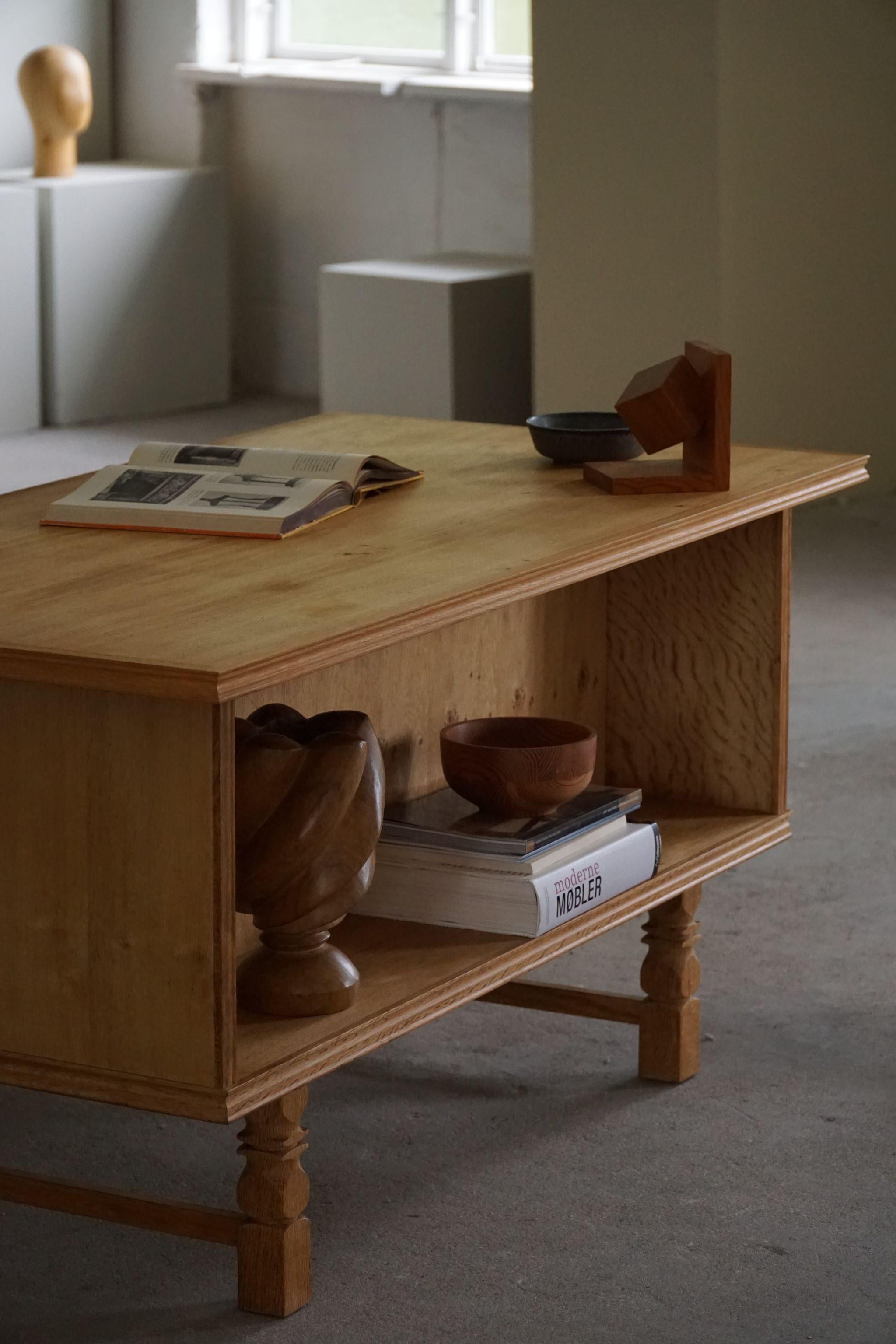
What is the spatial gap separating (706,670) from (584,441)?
1.00ft

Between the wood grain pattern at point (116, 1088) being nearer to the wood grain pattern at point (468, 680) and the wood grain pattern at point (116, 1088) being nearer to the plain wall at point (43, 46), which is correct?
the wood grain pattern at point (468, 680)

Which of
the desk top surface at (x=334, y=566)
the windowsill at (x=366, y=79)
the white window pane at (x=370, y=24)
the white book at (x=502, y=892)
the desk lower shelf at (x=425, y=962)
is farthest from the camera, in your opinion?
the white window pane at (x=370, y=24)

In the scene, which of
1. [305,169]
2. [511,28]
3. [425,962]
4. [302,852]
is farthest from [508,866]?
[305,169]

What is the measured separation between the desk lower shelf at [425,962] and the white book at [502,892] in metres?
0.01

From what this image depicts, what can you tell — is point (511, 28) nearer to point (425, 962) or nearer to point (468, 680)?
point (468, 680)

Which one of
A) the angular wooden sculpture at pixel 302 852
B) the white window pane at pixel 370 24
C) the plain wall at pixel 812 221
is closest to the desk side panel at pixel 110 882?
the angular wooden sculpture at pixel 302 852

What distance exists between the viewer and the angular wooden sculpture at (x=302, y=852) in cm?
175

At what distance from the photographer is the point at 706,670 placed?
2.39m

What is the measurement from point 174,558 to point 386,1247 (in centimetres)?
70

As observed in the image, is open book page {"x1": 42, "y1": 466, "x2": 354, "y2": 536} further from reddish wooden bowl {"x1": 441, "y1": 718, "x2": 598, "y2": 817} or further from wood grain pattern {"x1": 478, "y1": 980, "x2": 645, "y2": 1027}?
wood grain pattern {"x1": 478, "y1": 980, "x2": 645, "y2": 1027}

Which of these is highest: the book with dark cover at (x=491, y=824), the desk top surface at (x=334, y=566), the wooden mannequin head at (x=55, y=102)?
the wooden mannequin head at (x=55, y=102)

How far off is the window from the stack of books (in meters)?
5.47

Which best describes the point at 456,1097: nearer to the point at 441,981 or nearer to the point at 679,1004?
the point at 679,1004

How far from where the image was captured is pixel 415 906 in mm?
2051
